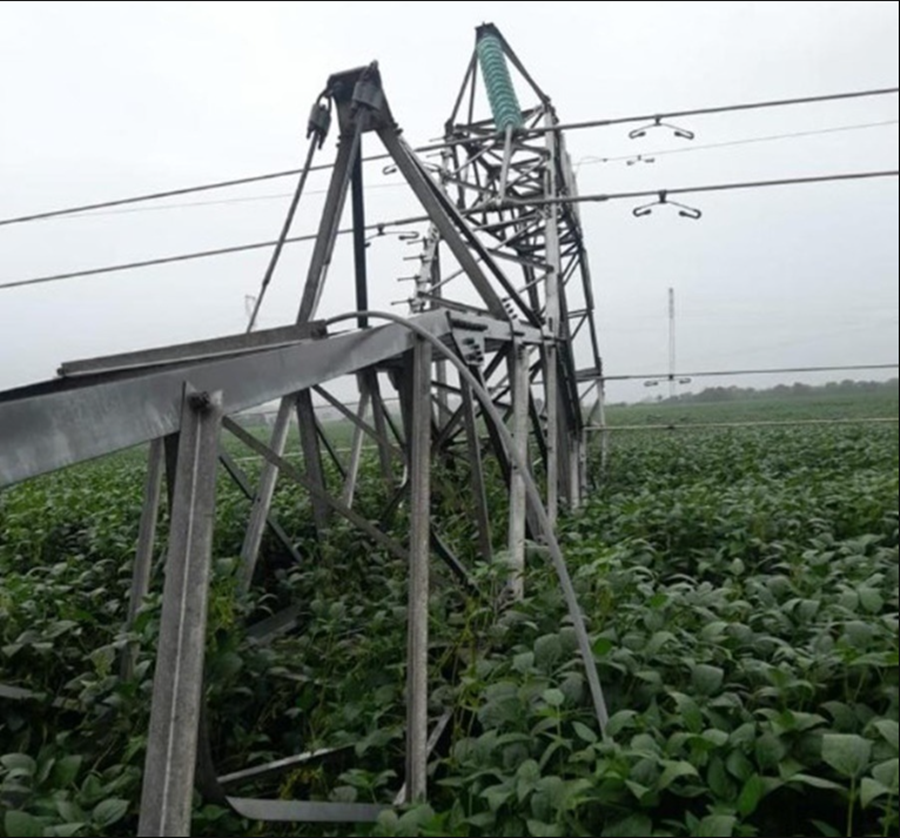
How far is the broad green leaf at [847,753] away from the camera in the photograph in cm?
141

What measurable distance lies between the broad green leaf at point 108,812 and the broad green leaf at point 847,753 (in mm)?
1498

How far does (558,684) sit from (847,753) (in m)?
0.73

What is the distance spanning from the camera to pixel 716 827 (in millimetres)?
1307

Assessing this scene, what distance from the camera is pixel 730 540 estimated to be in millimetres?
3256

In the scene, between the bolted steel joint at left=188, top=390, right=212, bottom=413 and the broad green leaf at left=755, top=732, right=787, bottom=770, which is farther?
the broad green leaf at left=755, top=732, right=787, bottom=770

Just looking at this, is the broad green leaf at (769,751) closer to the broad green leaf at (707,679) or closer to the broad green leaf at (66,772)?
the broad green leaf at (707,679)

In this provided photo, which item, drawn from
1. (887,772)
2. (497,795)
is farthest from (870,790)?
(497,795)

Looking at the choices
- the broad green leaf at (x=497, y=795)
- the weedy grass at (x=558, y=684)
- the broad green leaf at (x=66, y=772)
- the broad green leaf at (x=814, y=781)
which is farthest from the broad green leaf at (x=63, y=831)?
the broad green leaf at (x=814, y=781)

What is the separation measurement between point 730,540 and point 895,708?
79.1 inches

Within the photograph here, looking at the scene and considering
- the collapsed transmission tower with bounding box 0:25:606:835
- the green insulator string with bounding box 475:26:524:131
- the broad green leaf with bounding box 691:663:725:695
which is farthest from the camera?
the green insulator string with bounding box 475:26:524:131

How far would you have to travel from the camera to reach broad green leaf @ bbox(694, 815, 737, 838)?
1296 millimetres

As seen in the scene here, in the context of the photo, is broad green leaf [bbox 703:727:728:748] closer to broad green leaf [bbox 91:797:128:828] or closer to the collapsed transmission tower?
the collapsed transmission tower

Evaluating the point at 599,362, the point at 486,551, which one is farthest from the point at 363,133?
the point at 599,362

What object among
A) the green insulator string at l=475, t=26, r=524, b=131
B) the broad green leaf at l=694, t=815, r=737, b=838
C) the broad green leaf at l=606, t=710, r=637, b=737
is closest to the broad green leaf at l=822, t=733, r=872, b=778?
the broad green leaf at l=694, t=815, r=737, b=838
